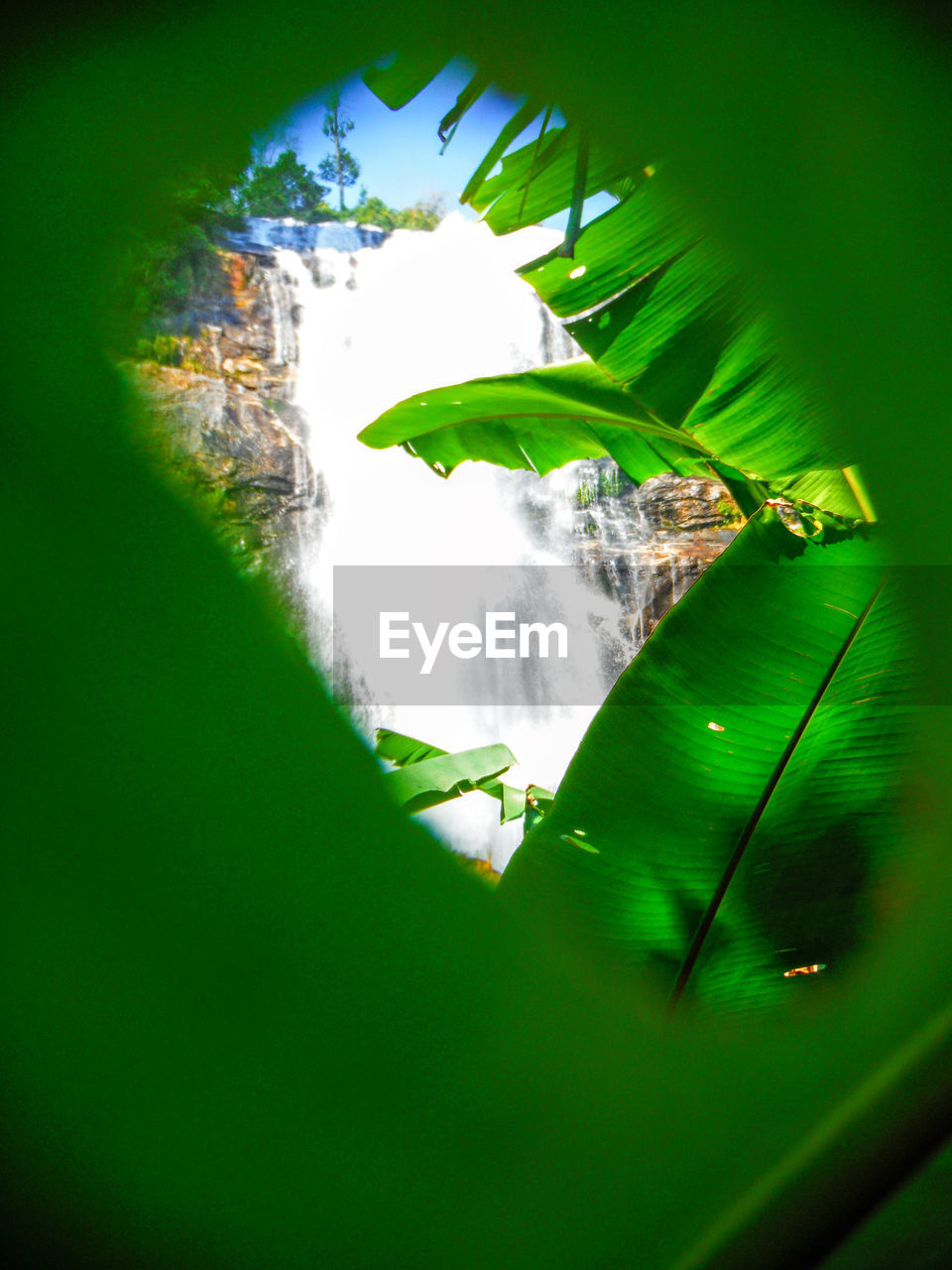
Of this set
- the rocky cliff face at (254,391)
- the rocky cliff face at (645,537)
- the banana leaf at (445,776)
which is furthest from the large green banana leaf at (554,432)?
the rocky cliff face at (254,391)

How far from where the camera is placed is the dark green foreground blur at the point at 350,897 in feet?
0.46

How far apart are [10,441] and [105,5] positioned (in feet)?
0.77

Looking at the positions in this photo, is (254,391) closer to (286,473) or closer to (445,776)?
(286,473)

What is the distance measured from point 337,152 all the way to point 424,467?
180 centimetres

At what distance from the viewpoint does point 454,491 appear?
299 cm

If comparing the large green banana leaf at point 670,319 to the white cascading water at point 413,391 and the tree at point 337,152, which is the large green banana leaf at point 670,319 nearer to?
the tree at point 337,152

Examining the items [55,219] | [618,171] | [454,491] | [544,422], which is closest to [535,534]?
[454,491]

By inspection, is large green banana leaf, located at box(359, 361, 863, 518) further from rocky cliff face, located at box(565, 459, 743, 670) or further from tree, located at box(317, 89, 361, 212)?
rocky cliff face, located at box(565, 459, 743, 670)

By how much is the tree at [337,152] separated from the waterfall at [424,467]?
1154mm

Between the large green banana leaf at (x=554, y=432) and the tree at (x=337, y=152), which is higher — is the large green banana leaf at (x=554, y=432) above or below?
below

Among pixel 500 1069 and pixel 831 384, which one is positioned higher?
pixel 831 384

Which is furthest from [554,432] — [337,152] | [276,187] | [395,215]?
[395,215]

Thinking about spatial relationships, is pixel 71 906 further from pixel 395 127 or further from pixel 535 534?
pixel 535 534

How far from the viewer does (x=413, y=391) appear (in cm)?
302
